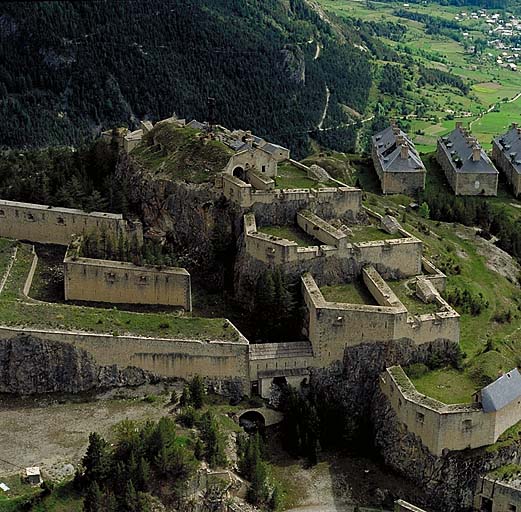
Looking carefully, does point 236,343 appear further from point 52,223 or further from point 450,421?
point 52,223

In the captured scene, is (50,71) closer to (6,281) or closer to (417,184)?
(417,184)

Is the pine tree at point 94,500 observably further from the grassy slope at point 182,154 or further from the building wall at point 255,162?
the building wall at point 255,162

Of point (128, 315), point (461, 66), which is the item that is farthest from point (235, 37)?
point (128, 315)

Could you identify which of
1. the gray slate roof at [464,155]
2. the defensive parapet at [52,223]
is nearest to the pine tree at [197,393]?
the defensive parapet at [52,223]

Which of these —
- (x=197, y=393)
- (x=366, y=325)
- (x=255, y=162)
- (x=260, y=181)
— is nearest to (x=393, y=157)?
(x=255, y=162)

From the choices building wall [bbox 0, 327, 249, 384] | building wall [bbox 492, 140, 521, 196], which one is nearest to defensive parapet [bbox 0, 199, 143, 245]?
building wall [bbox 0, 327, 249, 384]

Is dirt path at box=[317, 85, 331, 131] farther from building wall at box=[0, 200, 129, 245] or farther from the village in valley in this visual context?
building wall at box=[0, 200, 129, 245]
